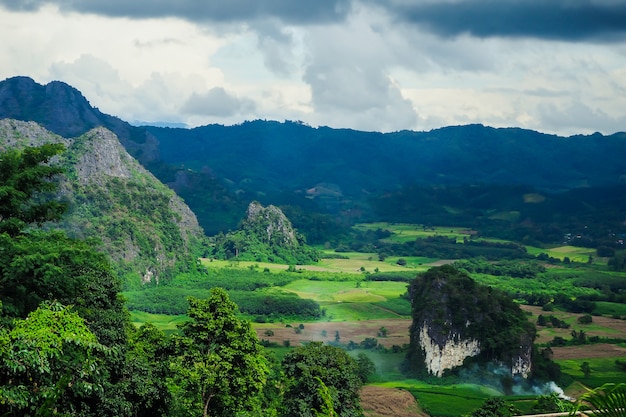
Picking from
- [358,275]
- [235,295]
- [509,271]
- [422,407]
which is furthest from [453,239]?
[422,407]

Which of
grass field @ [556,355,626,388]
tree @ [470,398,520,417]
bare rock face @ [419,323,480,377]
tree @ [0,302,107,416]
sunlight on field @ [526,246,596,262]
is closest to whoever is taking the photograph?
tree @ [0,302,107,416]

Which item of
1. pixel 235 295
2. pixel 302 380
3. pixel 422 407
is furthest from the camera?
pixel 235 295

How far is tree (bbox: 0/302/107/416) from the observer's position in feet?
34.2

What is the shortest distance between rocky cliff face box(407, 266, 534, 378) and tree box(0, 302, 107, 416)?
56054 mm

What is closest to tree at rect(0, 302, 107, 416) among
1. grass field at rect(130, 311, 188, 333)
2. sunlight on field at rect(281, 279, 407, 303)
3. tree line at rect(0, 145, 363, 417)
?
tree line at rect(0, 145, 363, 417)

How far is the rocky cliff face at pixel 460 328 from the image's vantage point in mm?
65000

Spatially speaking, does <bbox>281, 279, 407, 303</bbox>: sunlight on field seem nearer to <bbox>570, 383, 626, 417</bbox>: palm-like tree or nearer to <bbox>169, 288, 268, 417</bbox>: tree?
<bbox>169, 288, 268, 417</bbox>: tree

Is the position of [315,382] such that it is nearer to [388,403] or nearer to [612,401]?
[388,403]

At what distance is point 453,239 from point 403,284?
186 feet

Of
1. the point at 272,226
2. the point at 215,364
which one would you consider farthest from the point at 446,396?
the point at 272,226

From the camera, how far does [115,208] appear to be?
367 feet

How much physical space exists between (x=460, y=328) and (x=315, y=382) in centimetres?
3785

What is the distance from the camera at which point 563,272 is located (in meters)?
125

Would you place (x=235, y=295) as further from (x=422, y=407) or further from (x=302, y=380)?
(x=302, y=380)
